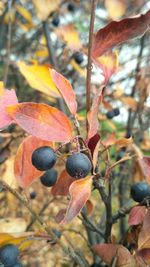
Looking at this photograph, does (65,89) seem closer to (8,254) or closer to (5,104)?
(5,104)

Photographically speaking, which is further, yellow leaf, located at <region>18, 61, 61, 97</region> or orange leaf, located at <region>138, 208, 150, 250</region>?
yellow leaf, located at <region>18, 61, 61, 97</region>

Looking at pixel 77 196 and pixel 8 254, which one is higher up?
pixel 77 196

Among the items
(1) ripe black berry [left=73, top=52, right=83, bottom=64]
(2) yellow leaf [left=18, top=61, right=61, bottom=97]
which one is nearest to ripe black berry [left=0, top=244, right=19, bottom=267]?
(2) yellow leaf [left=18, top=61, right=61, bottom=97]

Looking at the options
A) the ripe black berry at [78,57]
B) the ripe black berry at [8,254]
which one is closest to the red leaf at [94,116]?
the ripe black berry at [8,254]

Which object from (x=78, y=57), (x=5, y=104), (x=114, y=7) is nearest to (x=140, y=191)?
(x=5, y=104)

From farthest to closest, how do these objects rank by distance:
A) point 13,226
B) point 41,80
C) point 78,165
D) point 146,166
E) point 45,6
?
point 45,6 → point 13,226 → point 41,80 → point 146,166 → point 78,165

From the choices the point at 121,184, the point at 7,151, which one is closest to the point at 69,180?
the point at 7,151

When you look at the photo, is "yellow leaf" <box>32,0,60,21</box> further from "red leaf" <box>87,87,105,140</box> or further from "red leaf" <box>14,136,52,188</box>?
"red leaf" <box>87,87,105,140</box>

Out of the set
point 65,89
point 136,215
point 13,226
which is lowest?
point 13,226
